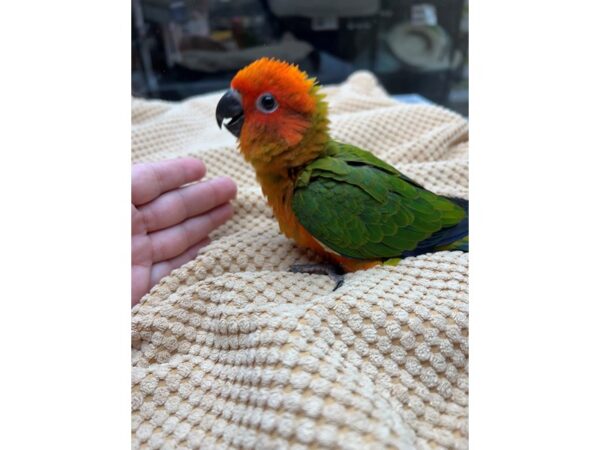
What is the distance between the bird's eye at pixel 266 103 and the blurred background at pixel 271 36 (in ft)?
0.22

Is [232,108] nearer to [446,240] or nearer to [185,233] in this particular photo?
[185,233]

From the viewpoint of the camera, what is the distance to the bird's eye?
52cm

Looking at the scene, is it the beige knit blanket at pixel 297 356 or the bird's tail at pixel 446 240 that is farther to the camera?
the bird's tail at pixel 446 240

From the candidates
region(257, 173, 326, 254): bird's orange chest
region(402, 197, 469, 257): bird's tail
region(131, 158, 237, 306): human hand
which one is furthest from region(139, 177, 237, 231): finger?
region(402, 197, 469, 257): bird's tail

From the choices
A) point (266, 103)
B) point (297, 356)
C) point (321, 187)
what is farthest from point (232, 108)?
point (297, 356)

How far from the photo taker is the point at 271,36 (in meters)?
0.62

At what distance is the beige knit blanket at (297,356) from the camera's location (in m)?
0.32

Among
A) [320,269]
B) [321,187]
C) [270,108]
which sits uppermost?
[270,108]

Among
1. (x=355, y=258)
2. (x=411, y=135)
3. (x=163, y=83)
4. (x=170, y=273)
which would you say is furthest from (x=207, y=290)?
(x=411, y=135)

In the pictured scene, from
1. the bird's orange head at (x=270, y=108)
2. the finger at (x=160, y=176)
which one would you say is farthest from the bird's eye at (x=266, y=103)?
the finger at (x=160, y=176)

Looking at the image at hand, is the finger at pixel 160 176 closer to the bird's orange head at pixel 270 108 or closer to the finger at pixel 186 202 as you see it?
the finger at pixel 186 202

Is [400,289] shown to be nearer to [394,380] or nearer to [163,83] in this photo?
[394,380]

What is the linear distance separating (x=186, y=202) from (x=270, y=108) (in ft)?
0.69

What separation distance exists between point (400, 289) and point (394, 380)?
0.33 feet
